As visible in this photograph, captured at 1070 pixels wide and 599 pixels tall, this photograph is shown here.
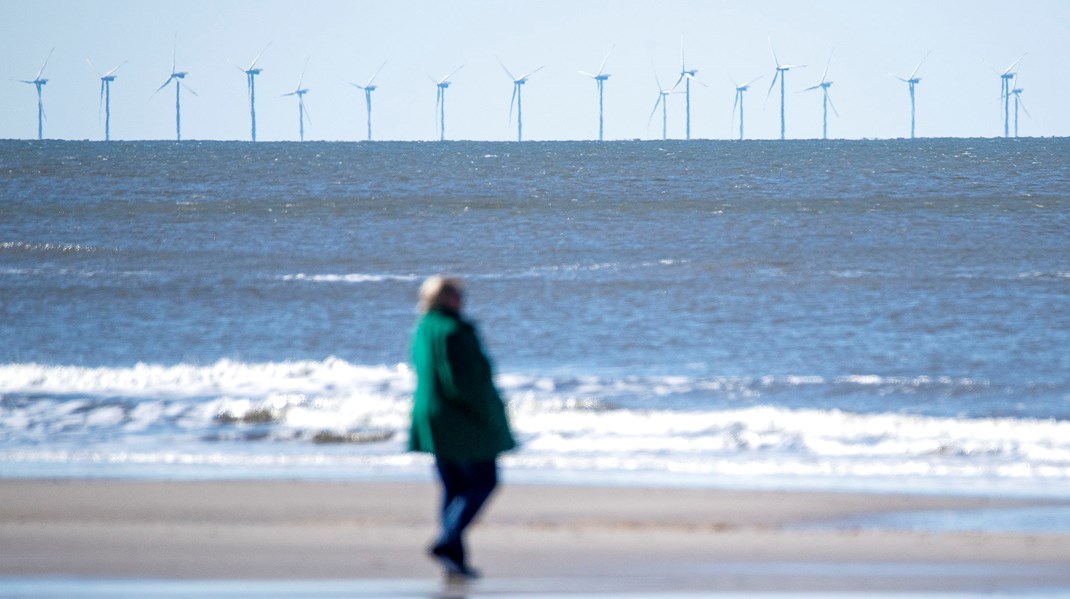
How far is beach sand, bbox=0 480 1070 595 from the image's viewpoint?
257 inches

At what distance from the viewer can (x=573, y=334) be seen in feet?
61.9

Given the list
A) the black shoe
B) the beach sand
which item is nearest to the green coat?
the black shoe

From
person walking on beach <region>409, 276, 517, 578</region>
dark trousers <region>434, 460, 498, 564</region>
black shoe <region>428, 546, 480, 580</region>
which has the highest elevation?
person walking on beach <region>409, 276, 517, 578</region>

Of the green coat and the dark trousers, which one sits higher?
the green coat

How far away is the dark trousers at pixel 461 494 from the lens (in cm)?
651

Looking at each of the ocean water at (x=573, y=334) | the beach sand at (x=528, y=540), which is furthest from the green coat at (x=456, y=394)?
the ocean water at (x=573, y=334)

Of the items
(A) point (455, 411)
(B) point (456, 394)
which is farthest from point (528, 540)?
(B) point (456, 394)

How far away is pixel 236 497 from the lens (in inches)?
350

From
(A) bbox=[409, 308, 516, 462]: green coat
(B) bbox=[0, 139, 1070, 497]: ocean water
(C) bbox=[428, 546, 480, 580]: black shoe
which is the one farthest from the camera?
(B) bbox=[0, 139, 1070, 497]: ocean water

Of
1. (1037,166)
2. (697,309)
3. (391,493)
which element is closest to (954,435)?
(391,493)

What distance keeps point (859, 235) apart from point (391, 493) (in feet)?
95.6

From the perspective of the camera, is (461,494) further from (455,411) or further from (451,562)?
(455,411)

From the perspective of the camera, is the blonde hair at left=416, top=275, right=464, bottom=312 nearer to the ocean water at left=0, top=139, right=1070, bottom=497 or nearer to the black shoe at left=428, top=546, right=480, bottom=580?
the black shoe at left=428, top=546, right=480, bottom=580

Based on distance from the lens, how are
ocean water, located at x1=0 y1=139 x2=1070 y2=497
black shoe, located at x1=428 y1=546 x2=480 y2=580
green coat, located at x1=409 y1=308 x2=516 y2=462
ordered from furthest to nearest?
1. ocean water, located at x1=0 y1=139 x2=1070 y2=497
2. black shoe, located at x1=428 y1=546 x2=480 y2=580
3. green coat, located at x1=409 y1=308 x2=516 y2=462
